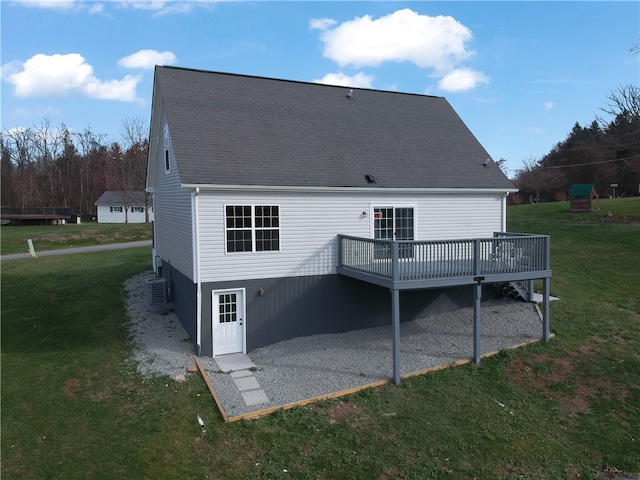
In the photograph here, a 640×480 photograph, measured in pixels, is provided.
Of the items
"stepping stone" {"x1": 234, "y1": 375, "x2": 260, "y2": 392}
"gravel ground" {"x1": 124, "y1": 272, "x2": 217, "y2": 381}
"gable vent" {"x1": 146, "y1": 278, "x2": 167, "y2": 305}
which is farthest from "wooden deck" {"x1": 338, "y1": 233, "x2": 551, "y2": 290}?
"gable vent" {"x1": 146, "y1": 278, "x2": 167, "y2": 305}

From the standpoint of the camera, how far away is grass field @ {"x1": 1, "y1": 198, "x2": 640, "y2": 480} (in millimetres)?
8828

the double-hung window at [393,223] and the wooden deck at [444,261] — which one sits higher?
the double-hung window at [393,223]

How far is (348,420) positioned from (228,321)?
15.9ft

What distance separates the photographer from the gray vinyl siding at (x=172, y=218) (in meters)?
13.6

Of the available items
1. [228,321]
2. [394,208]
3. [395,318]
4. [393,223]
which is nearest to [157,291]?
[228,321]

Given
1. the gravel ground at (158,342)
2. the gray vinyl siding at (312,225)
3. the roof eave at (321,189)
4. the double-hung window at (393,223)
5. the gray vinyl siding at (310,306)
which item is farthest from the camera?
the double-hung window at (393,223)

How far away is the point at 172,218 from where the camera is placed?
52.4 ft

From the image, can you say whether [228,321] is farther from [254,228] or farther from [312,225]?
[312,225]

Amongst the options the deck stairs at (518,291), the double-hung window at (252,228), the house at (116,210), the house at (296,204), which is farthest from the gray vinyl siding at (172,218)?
the house at (116,210)

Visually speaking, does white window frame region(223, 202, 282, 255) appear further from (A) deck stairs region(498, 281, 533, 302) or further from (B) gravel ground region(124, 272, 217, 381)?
(A) deck stairs region(498, 281, 533, 302)

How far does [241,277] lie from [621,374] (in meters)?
10.5

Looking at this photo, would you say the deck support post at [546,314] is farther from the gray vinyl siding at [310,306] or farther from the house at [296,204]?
the gray vinyl siding at [310,306]

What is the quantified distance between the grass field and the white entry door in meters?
1.60

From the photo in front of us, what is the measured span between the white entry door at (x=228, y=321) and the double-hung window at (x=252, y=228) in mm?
1318
